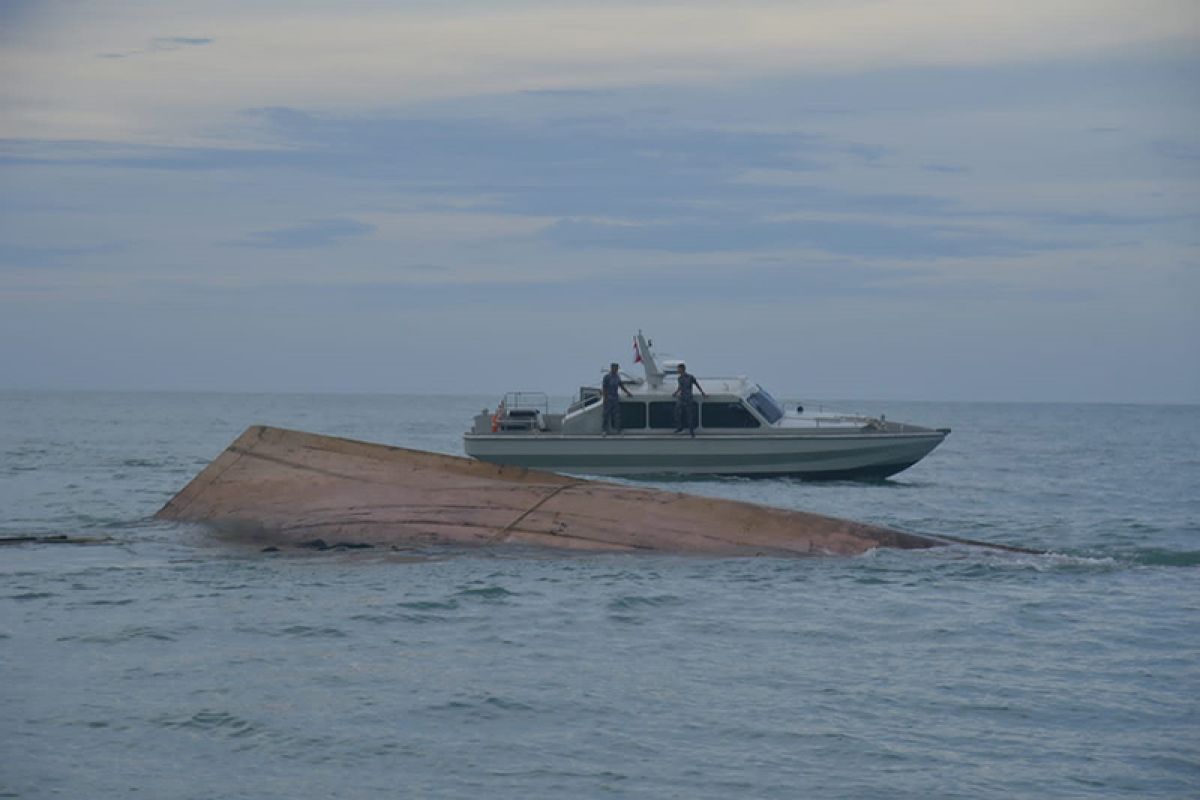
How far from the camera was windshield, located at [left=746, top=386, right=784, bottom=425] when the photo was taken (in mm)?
28433

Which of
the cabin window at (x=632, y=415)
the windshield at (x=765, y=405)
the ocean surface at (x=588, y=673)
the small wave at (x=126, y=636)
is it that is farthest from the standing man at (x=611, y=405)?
the small wave at (x=126, y=636)

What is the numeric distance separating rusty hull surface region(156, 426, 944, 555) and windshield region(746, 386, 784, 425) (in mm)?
14208

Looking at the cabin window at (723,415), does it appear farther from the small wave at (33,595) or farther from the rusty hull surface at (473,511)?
the small wave at (33,595)

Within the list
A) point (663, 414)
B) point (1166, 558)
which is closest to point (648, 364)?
point (663, 414)

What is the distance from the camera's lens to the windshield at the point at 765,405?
93.3 ft

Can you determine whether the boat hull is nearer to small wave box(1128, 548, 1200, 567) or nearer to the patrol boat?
the patrol boat

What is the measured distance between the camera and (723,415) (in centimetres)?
2795

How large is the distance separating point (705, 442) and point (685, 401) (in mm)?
920

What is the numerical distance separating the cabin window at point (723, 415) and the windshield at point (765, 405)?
1.23 feet

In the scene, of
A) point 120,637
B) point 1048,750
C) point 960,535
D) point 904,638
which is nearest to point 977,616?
point 904,638

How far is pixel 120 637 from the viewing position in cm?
1054

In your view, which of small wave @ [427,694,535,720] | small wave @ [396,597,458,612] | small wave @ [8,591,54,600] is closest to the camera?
small wave @ [427,694,535,720]

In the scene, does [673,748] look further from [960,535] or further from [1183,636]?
[960,535]

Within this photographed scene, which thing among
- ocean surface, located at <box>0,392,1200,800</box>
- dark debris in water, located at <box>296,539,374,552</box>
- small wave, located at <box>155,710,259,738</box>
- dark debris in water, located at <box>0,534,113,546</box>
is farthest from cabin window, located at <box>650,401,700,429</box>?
small wave, located at <box>155,710,259,738</box>
